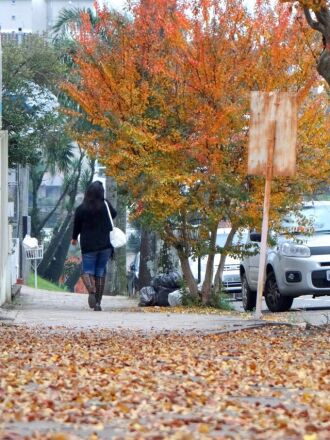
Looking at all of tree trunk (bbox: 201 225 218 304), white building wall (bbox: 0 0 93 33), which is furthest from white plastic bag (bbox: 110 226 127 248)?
white building wall (bbox: 0 0 93 33)

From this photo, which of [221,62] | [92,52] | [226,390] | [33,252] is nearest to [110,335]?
[226,390]

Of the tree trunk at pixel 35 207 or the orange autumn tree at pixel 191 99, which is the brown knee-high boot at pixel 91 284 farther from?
the tree trunk at pixel 35 207

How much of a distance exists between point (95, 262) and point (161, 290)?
464 centimetres

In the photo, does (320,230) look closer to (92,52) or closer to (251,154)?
(92,52)

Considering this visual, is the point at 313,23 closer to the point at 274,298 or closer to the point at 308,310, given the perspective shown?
the point at 274,298

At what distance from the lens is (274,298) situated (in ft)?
70.0

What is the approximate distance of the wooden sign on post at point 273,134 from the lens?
595 inches

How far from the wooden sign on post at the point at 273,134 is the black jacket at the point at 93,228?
404 cm

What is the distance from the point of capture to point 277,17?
20.2m

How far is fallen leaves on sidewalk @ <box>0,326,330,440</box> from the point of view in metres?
6.80

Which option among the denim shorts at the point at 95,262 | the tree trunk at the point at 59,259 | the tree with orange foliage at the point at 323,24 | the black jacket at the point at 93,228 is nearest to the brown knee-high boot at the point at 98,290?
the denim shorts at the point at 95,262

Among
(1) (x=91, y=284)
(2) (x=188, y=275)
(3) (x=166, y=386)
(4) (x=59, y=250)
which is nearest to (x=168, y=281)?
(2) (x=188, y=275)

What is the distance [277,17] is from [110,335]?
26.3ft

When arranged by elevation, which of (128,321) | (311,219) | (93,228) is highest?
(311,219)
